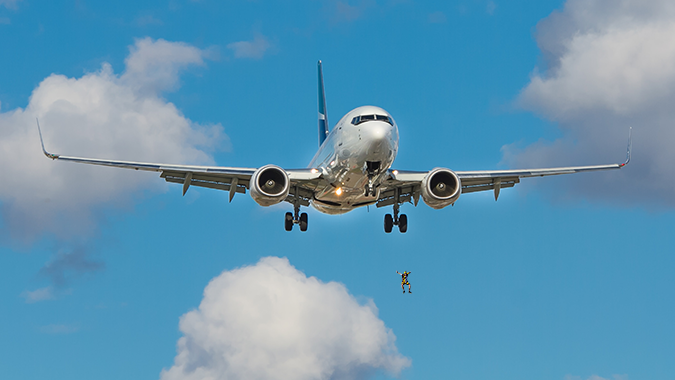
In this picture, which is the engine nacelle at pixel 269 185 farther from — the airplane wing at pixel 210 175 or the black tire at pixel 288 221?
the black tire at pixel 288 221

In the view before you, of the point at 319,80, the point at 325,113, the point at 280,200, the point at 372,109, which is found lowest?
the point at 280,200

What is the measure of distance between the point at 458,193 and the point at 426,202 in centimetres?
157

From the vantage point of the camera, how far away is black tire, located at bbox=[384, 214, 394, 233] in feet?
137

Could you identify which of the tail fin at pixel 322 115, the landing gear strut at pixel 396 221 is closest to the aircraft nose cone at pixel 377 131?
the landing gear strut at pixel 396 221

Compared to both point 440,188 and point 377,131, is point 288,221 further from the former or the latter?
point 377,131

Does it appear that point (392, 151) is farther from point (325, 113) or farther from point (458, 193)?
Answer: point (325, 113)

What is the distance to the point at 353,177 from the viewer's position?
34.9m

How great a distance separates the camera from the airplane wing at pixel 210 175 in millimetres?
35844

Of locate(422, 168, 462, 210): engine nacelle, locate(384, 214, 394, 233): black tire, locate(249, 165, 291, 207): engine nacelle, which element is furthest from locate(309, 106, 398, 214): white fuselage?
locate(384, 214, 394, 233): black tire

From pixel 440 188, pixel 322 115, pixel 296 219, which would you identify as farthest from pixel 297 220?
pixel 322 115

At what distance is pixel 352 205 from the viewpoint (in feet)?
131

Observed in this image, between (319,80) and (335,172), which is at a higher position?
(319,80)

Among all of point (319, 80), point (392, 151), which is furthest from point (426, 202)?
point (319, 80)

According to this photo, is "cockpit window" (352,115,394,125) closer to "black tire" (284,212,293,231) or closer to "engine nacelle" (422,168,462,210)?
"engine nacelle" (422,168,462,210)
